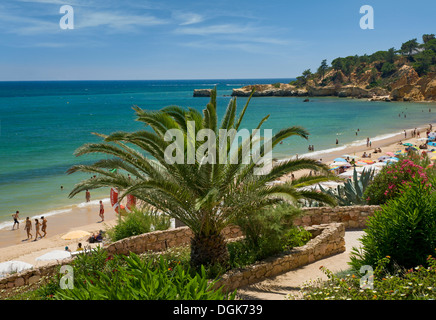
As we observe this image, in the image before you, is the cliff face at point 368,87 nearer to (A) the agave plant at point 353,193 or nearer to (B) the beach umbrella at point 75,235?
(B) the beach umbrella at point 75,235

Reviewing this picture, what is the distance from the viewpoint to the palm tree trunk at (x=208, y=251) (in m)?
7.75

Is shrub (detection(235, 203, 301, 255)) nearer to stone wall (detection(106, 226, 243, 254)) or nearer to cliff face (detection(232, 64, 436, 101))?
stone wall (detection(106, 226, 243, 254))

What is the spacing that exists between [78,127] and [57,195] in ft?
133

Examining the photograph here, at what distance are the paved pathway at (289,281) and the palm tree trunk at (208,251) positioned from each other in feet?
2.56

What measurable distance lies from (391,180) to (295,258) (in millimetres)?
4509

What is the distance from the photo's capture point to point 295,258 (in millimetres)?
8430

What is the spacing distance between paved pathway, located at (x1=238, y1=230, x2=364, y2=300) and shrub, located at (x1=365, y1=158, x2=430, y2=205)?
9.17 ft

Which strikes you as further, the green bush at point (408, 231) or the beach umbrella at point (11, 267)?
the beach umbrella at point (11, 267)

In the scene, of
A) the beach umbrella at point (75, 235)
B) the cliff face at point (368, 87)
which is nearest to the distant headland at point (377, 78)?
the cliff face at point (368, 87)

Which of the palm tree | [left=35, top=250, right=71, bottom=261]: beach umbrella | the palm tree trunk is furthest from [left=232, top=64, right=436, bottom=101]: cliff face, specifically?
the palm tree trunk

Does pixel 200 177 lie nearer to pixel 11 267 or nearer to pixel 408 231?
pixel 408 231

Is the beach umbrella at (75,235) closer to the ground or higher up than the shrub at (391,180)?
closer to the ground

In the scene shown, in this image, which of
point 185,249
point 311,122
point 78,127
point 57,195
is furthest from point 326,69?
point 185,249
